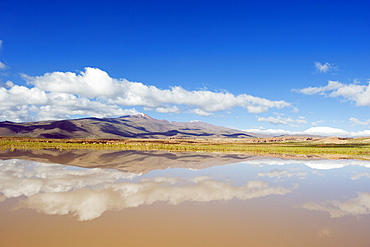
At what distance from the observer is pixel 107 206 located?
34.7ft

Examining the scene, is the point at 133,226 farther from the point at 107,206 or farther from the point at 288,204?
the point at 288,204

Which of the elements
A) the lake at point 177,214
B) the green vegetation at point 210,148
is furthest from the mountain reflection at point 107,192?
the green vegetation at point 210,148

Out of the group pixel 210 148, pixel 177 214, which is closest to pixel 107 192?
pixel 177 214

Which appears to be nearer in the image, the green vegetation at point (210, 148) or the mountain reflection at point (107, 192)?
the mountain reflection at point (107, 192)

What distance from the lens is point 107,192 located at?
13109mm

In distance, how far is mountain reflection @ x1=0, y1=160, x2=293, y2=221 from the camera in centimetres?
1054

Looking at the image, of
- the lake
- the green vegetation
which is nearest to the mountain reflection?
the lake

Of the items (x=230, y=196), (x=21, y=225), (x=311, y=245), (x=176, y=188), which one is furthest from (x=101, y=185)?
(x=311, y=245)

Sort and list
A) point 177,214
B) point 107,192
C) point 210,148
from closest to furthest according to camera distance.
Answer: point 177,214
point 107,192
point 210,148

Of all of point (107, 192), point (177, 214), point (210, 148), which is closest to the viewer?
point (177, 214)

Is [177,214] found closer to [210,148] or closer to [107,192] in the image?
[107,192]

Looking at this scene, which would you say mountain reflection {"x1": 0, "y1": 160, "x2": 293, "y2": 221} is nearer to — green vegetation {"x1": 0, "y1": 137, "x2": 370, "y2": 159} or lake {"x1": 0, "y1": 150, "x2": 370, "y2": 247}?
lake {"x1": 0, "y1": 150, "x2": 370, "y2": 247}

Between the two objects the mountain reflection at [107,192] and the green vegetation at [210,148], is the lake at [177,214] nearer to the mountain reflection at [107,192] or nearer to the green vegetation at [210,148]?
the mountain reflection at [107,192]

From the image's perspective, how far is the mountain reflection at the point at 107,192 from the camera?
10.5 m
